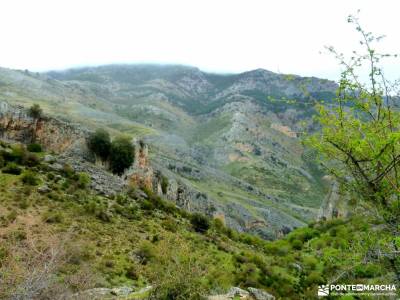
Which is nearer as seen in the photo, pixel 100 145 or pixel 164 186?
pixel 100 145

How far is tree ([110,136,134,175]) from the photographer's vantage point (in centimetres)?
4816

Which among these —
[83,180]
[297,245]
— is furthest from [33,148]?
[297,245]

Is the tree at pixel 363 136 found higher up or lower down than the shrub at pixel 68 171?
higher up

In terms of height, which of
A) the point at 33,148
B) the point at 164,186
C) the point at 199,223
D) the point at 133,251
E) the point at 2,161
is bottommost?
the point at 164,186

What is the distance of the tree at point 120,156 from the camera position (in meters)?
48.2

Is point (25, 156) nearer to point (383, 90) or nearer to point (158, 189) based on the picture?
point (158, 189)

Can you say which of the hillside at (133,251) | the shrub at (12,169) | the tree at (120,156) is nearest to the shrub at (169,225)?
the hillside at (133,251)

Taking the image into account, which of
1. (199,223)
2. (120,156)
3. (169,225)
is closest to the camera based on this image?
(169,225)

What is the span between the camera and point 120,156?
48.8 m

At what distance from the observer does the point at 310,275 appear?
18.9m

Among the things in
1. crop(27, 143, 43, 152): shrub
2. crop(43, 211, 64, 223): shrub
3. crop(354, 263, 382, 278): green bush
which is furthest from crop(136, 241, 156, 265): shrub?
crop(27, 143, 43, 152): shrub

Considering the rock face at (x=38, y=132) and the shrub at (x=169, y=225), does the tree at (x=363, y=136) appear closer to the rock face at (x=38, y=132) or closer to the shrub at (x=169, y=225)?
the shrub at (x=169, y=225)

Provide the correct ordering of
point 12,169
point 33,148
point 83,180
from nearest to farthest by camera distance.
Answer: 1. point 12,169
2. point 83,180
3. point 33,148

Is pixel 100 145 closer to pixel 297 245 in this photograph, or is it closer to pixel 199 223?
pixel 199 223
